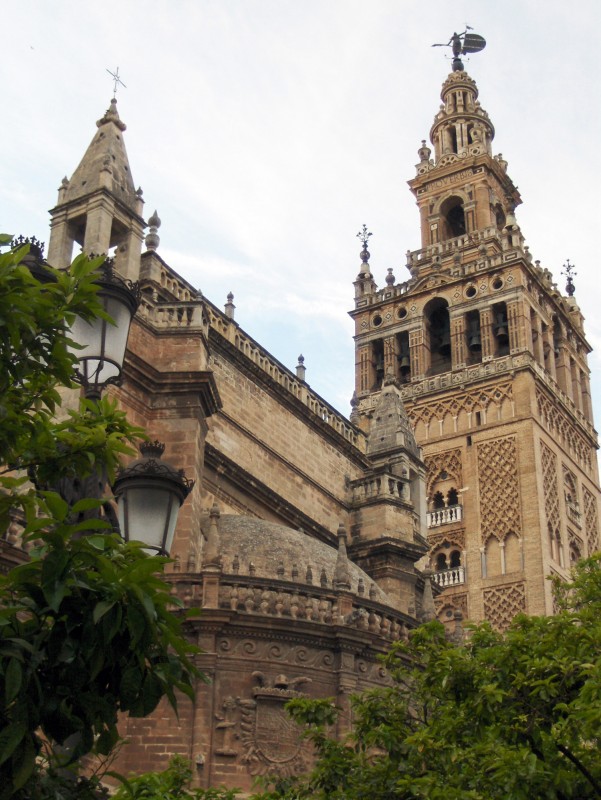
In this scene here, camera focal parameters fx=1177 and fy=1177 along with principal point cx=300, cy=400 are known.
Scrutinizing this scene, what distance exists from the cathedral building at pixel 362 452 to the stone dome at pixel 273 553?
5cm

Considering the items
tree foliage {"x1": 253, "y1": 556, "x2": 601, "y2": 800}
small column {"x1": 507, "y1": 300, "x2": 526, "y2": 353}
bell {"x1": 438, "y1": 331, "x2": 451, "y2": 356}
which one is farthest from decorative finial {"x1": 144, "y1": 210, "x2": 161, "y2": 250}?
bell {"x1": 438, "y1": 331, "x2": 451, "y2": 356}

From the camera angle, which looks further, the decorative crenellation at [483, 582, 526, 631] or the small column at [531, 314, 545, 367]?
the small column at [531, 314, 545, 367]

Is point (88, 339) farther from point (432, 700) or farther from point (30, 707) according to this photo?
point (432, 700)

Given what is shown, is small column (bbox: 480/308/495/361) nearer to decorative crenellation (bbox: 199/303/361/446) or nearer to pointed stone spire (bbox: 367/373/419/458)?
pointed stone spire (bbox: 367/373/419/458)

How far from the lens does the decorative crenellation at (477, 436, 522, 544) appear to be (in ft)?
135

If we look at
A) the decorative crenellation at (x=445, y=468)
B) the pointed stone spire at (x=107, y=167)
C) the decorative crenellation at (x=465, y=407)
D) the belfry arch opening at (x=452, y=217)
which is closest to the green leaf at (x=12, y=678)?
the pointed stone spire at (x=107, y=167)

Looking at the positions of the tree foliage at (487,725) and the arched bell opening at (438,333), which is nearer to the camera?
the tree foliage at (487,725)

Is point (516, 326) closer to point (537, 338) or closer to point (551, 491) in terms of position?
point (537, 338)

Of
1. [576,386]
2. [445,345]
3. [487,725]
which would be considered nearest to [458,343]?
[445,345]

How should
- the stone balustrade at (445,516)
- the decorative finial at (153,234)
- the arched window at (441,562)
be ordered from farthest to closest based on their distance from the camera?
the stone balustrade at (445,516), the arched window at (441,562), the decorative finial at (153,234)

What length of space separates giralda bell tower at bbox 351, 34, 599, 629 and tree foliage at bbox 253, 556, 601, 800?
2703cm

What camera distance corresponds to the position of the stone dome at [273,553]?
18781 mm

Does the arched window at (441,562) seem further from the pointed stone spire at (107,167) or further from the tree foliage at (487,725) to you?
the tree foliage at (487,725)

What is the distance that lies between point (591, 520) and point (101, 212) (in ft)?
99.8
